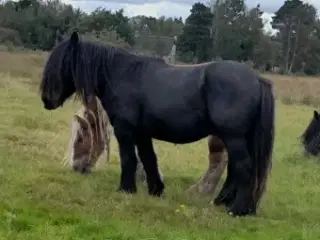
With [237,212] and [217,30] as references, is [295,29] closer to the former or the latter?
[217,30]

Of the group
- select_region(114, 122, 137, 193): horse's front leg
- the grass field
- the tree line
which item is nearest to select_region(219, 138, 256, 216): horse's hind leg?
the grass field

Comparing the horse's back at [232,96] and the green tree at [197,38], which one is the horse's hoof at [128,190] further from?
the green tree at [197,38]

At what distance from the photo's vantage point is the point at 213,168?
893 cm

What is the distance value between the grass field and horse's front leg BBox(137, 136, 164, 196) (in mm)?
174

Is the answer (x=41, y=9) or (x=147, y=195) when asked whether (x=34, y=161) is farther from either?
(x=41, y=9)

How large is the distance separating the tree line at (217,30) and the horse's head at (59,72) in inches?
1502

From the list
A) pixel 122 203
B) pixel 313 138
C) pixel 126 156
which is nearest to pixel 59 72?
pixel 126 156

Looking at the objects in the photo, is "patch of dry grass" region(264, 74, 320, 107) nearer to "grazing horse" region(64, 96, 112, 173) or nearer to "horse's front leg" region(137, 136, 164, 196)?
"grazing horse" region(64, 96, 112, 173)

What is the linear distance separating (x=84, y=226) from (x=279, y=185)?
558 centimetres

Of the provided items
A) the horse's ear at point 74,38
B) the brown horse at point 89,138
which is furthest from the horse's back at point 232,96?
the brown horse at point 89,138

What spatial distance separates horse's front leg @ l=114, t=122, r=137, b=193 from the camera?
26.3 ft

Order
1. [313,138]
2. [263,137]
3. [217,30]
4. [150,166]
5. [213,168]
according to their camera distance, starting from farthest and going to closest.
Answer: [217,30], [313,138], [213,168], [150,166], [263,137]

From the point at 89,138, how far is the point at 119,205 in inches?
101

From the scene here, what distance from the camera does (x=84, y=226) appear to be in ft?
20.8
